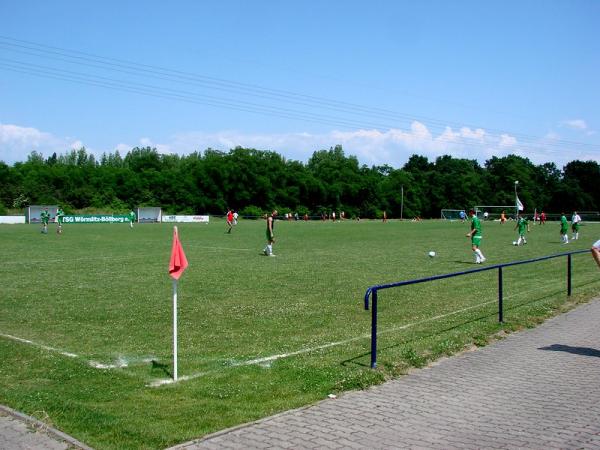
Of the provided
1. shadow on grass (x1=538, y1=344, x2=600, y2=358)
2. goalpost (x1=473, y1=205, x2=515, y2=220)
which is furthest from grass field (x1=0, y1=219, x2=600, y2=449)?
goalpost (x1=473, y1=205, x2=515, y2=220)

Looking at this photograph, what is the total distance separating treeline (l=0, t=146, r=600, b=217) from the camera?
4075 inches

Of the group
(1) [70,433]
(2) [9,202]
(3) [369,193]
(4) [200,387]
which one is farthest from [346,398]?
(3) [369,193]

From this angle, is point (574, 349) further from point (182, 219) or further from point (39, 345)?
point (182, 219)

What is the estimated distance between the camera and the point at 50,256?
23984 millimetres

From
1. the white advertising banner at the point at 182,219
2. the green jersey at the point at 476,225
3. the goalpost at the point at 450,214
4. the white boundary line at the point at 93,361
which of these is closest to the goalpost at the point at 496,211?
the goalpost at the point at 450,214

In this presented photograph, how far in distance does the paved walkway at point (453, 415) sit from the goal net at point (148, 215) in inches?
3008

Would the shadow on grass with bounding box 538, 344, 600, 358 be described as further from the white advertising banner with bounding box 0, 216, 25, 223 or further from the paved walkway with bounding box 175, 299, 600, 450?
the white advertising banner with bounding box 0, 216, 25, 223

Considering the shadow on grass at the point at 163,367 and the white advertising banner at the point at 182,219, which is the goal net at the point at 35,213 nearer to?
the white advertising banner at the point at 182,219

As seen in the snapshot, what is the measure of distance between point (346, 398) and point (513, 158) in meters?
158

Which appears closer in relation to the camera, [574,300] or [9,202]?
[574,300]

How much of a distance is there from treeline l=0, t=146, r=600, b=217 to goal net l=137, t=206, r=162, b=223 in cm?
1910

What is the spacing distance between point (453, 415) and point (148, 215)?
7913 cm

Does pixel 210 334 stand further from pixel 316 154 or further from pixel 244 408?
pixel 316 154

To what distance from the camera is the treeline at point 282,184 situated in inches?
4075
